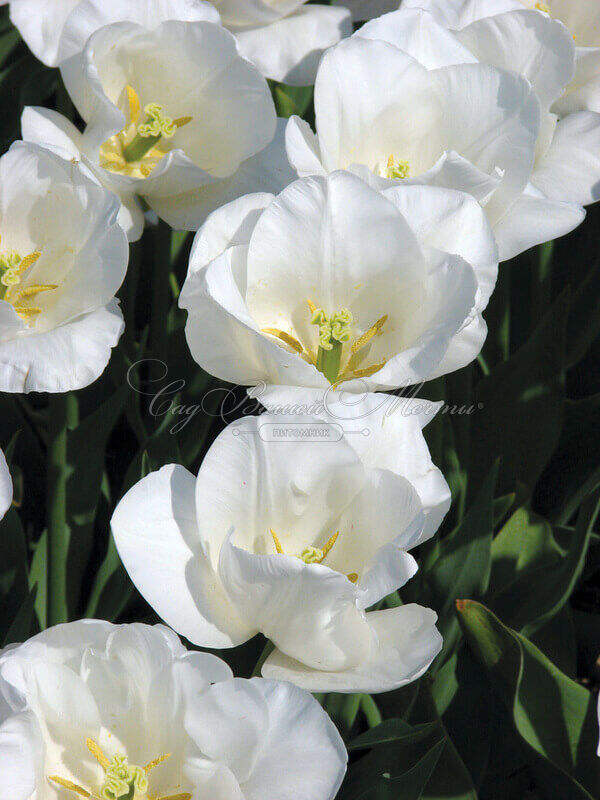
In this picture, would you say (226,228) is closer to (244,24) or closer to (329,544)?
(329,544)

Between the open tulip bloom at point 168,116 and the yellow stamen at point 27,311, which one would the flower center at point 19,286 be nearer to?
the yellow stamen at point 27,311

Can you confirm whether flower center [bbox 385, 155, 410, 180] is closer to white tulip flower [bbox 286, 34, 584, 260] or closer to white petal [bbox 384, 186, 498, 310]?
white tulip flower [bbox 286, 34, 584, 260]

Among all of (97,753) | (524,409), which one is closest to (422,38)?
(524,409)

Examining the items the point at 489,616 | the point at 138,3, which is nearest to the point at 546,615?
the point at 489,616

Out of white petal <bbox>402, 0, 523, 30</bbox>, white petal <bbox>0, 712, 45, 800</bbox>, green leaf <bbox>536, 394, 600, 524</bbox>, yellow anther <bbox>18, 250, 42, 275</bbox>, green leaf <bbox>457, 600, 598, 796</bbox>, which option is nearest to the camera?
white petal <bbox>0, 712, 45, 800</bbox>

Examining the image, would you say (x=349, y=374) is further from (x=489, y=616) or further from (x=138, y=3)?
(x=138, y=3)

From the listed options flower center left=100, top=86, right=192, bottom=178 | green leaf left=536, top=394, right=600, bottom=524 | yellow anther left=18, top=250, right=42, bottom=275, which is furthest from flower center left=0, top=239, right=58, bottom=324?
green leaf left=536, top=394, right=600, bottom=524

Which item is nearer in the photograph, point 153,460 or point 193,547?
point 193,547
